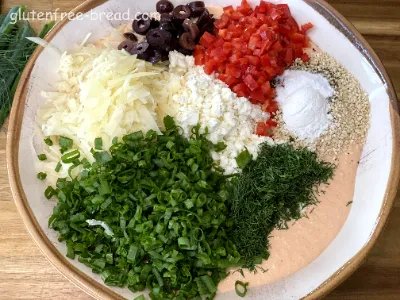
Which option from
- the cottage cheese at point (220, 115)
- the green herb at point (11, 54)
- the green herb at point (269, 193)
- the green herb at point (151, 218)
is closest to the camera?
the green herb at point (151, 218)

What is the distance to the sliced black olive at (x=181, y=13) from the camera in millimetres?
2084

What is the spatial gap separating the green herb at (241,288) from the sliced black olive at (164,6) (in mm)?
1413

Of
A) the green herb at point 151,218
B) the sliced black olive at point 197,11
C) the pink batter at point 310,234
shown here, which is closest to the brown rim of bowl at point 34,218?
the green herb at point 151,218

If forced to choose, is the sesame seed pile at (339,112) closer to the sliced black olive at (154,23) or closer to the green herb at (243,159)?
the green herb at (243,159)

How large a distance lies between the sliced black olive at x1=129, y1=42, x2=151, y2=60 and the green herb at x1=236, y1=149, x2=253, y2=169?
2.27 feet

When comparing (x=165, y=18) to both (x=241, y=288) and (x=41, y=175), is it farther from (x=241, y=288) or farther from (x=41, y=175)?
(x=241, y=288)

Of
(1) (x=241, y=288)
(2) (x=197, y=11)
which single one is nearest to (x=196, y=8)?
(2) (x=197, y=11)

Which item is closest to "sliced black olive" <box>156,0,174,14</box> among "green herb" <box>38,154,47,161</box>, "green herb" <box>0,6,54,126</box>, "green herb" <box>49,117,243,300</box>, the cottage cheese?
the cottage cheese

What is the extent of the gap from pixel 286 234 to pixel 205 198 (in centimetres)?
44

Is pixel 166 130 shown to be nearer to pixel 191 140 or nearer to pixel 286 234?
pixel 191 140

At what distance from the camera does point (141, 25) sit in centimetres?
211

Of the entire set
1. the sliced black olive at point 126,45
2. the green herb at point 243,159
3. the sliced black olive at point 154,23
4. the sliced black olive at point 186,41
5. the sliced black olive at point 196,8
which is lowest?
the green herb at point 243,159

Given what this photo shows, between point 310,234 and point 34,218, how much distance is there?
1.24 metres

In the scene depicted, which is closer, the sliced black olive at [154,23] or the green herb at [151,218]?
the green herb at [151,218]
